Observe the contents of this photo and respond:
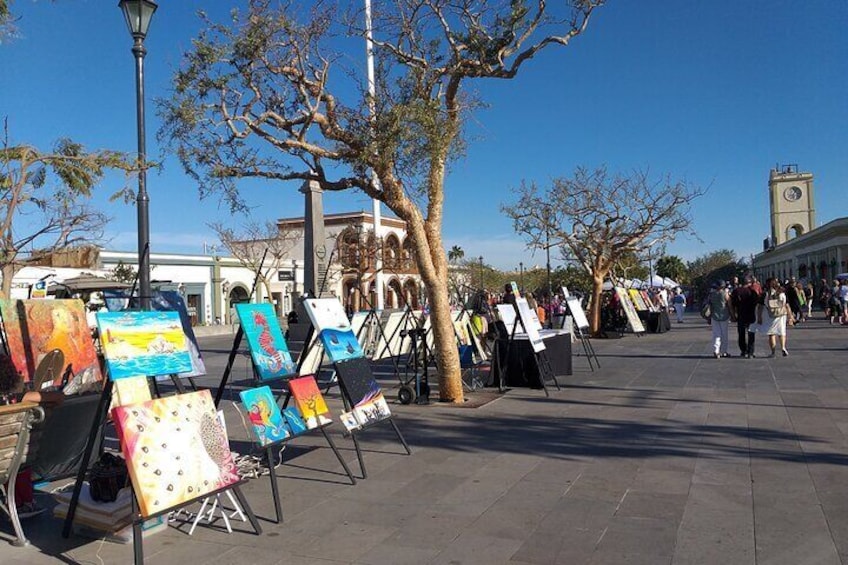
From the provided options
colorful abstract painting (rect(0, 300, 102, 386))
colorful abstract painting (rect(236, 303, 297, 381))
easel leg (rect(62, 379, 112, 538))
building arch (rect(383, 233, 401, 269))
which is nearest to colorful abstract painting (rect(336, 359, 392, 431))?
colorful abstract painting (rect(236, 303, 297, 381))

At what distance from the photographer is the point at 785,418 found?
768 cm

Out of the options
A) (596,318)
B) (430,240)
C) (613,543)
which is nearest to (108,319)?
(613,543)

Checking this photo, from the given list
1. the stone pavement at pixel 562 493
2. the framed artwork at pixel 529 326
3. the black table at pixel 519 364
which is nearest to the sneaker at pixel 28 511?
the stone pavement at pixel 562 493

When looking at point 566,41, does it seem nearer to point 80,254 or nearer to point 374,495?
point 374,495

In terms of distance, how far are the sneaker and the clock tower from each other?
262 ft

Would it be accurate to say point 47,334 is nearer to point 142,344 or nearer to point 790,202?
point 142,344

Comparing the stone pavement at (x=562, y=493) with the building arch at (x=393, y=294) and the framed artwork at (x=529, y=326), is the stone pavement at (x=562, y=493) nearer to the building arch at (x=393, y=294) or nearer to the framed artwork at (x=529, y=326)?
the framed artwork at (x=529, y=326)

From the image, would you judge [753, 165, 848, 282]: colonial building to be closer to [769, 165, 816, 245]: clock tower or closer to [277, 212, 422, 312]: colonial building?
[769, 165, 816, 245]: clock tower

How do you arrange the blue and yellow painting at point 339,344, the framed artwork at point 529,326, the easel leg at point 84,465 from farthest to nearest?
1. the framed artwork at point 529,326
2. the blue and yellow painting at point 339,344
3. the easel leg at point 84,465

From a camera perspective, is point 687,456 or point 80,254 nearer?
point 687,456

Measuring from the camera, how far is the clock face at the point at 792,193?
242 feet

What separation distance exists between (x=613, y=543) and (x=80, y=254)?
933 inches

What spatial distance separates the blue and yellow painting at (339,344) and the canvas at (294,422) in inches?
30.7

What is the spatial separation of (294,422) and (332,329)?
1288 millimetres
